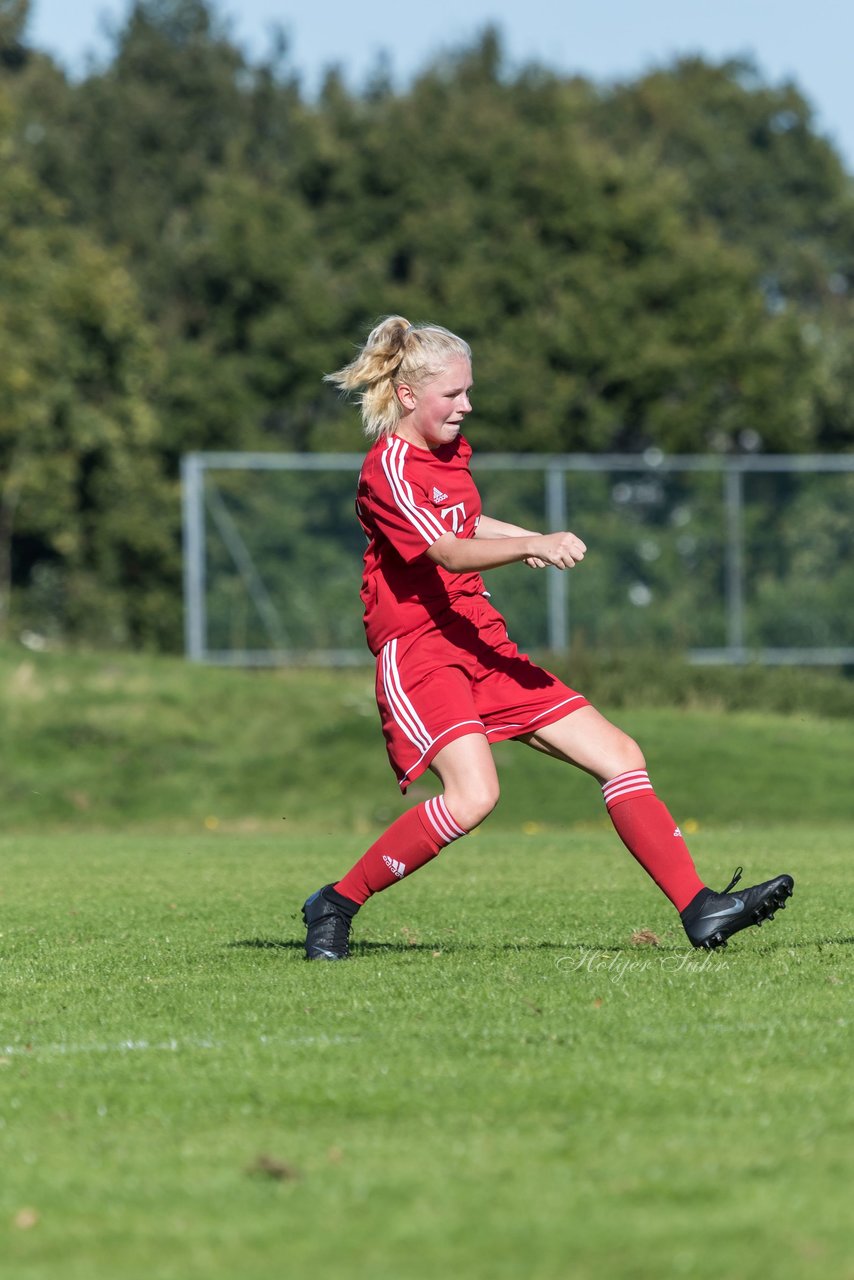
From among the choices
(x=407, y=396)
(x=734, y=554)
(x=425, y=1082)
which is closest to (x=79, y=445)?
(x=734, y=554)

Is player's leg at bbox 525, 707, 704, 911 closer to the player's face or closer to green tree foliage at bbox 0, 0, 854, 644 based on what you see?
the player's face

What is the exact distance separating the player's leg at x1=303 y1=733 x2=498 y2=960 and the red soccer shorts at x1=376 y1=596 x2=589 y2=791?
0.08 m

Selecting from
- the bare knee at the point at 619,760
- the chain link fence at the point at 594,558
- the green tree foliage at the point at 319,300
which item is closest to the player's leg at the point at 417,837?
the bare knee at the point at 619,760

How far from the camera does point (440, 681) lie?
6.61 meters

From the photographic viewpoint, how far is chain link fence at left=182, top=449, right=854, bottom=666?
914 inches

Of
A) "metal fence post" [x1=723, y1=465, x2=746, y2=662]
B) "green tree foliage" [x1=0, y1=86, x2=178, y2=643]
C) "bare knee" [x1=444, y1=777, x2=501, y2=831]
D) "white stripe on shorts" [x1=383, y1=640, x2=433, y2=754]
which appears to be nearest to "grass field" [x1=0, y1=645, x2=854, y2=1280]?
"bare knee" [x1=444, y1=777, x2=501, y2=831]

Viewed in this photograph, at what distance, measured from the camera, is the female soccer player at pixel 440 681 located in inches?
256

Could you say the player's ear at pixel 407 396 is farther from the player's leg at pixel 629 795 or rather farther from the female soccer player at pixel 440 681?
the player's leg at pixel 629 795

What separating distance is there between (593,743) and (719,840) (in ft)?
23.3

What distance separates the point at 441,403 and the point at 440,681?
37.3 inches

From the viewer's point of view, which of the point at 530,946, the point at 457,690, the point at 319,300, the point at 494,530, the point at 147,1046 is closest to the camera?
the point at 147,1046

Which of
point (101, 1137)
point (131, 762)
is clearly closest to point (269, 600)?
point (131, 762)

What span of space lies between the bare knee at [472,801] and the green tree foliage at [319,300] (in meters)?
26.6

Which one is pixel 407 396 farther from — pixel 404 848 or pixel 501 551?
pixel 404 848
